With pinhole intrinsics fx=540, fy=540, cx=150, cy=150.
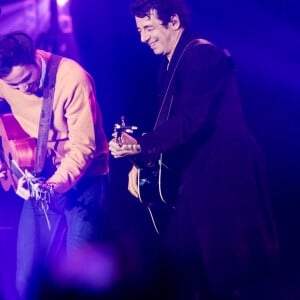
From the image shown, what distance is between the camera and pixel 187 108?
105 inches

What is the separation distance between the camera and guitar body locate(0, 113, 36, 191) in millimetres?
3248

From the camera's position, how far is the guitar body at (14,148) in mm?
3248

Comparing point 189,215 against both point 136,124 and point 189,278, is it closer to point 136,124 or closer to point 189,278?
point 189,278

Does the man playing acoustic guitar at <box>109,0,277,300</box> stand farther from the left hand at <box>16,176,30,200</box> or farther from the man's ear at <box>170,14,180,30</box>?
the left hand at <box>16,176,30,200</box>

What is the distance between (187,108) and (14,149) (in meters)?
1.19

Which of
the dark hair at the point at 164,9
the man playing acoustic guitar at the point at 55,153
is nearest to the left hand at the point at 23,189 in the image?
the man playing acoustic guitar at the point at 55,153

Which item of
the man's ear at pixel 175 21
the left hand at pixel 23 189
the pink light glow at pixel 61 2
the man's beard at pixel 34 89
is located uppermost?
the man's ear at pixel 175 21

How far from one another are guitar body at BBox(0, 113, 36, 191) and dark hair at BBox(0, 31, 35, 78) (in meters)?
0.34

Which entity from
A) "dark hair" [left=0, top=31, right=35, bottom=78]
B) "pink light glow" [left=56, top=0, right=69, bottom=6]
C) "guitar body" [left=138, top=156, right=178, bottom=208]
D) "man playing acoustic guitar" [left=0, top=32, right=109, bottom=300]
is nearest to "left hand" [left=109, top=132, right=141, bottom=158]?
"guitar body" [left=138, top=156, right=178, bottom=208]

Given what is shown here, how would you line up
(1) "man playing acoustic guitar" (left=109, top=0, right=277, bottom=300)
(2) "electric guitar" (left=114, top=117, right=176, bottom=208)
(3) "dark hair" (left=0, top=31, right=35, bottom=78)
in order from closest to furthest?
(1) "man playing acoustic guitar" (left=109, top=0, right=277, bottom=300)
(2) "electric guitar" (left=114, top=117, right=176, bottom=208)
(3) "dark hair" (left=0, top=31, right=35, bottom=78)

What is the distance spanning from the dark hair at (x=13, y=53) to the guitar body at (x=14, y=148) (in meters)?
0.34

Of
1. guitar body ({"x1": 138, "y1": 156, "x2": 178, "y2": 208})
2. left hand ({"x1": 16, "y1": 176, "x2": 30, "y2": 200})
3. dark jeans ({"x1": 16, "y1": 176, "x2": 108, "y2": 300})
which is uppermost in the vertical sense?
guitar body ({"x1": 138, "y1": 156, "x2": 178, "y2": 208})

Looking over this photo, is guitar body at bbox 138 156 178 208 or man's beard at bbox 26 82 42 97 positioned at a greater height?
man's beard at bbox 26 82 42 97

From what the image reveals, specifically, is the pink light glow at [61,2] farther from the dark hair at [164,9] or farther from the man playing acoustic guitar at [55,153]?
the dark hair at [164,9]
